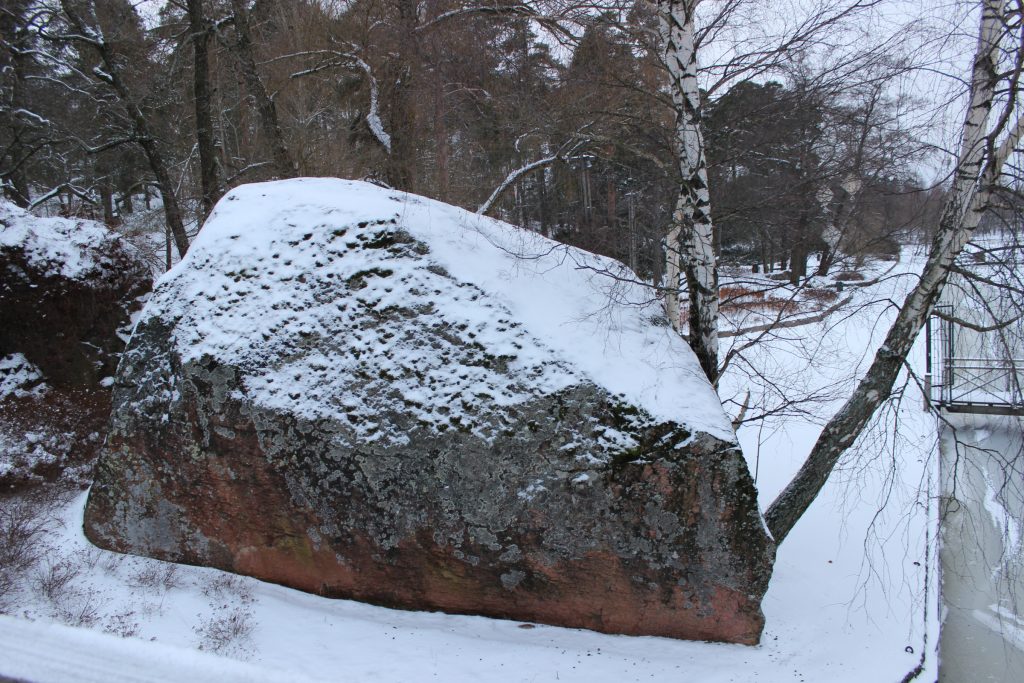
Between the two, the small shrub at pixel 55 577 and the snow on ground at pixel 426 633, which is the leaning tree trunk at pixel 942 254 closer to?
the snow on ground at pixel 426 633

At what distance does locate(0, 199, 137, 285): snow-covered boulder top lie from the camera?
8430 mm

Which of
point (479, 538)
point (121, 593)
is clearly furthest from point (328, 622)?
point (121, 593)

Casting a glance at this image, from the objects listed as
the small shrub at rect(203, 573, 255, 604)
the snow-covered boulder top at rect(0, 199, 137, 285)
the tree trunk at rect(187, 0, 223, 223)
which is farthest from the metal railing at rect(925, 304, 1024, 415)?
the tree trunk at rect(187, 0, 223, 223)

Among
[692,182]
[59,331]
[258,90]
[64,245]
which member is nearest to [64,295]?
[59,331]

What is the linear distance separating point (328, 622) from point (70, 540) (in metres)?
2.95

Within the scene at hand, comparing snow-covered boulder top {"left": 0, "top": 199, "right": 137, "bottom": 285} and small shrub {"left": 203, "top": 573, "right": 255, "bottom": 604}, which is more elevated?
snow-covered boulder top {"left": 0, "top": 199, "right": 137, "bottom": 285}

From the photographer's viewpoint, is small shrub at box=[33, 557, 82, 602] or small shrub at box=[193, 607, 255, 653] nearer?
small shrub at box=[193, 607, 255, 653]

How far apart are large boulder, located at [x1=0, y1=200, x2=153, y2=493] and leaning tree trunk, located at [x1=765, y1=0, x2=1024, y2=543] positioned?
8050 mm

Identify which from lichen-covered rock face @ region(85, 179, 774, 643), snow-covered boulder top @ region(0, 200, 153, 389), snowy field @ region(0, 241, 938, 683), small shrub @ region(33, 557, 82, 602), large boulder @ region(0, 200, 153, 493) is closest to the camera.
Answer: snowy field @ region(0, 241, 938, 683)

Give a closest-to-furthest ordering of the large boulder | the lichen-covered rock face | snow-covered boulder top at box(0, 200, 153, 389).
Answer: the lichen-covered rock face
the large boulder
snow-covered boulder top at box(0, 200, 153, 389)

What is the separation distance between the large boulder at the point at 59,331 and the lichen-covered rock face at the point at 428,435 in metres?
2.17

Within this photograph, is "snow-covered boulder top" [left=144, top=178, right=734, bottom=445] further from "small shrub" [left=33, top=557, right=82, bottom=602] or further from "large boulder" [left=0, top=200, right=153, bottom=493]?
"large boulder" [left=0, top=200, right=153, bottom=493]

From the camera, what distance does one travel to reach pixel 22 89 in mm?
14070

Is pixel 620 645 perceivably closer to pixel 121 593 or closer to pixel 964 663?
pixel 964 663
